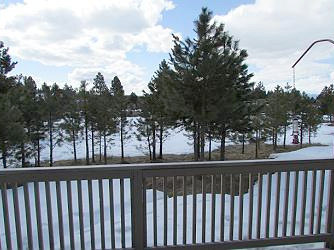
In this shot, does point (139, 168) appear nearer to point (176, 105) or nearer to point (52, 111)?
point (176, 105)

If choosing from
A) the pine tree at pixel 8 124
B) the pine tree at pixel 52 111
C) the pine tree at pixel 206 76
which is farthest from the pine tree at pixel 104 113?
the pine tree at pixel 8 124

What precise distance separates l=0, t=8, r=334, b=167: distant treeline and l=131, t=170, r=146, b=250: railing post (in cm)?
1090

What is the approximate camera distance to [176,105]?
44.0 feet

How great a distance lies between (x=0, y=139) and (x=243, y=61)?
37.1ft

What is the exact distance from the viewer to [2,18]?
7.27m

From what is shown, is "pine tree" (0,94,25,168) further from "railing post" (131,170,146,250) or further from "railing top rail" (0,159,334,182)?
"railing post" (131,170,146,250)

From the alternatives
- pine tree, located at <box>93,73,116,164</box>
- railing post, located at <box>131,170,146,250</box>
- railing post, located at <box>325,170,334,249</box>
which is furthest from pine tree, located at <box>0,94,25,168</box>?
railing post, located at <box>325,170,334,249</box>

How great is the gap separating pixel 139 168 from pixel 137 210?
0.32 m

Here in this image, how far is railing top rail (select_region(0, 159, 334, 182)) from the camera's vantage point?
6.75ft

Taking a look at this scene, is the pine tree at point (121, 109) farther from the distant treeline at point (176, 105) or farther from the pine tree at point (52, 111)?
the pine tree at point (52, 111)

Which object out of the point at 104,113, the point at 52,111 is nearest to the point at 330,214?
the point at 52,111

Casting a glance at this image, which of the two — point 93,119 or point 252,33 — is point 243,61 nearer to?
point 252,33

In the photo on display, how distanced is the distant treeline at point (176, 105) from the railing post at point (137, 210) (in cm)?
1090

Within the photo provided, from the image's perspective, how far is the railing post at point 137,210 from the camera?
2211 millimetres
